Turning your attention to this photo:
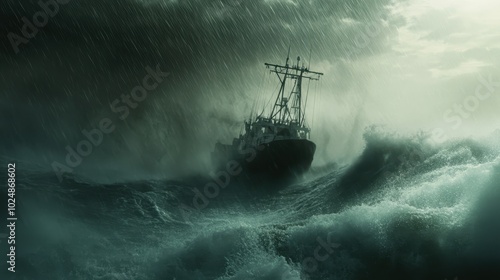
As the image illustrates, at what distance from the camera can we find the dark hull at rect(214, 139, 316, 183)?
46719mm

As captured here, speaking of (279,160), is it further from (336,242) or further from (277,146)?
(336,242)

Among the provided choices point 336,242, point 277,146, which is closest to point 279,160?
point 277,146

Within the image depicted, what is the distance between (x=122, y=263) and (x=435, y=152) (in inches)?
657

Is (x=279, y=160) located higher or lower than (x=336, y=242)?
higher

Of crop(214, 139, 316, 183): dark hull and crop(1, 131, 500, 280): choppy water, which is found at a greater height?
crop(214, 139, 316, 183): dark hull

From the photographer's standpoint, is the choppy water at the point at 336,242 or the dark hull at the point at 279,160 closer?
the choppy water at the point at 336,242

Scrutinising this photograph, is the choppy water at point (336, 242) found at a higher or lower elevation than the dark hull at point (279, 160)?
lower

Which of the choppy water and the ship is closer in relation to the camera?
the choppy water

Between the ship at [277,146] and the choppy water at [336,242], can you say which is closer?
the choppy water at [336,242]

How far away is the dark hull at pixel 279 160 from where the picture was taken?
46.7 m

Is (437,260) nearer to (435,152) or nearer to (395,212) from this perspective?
(395,212)

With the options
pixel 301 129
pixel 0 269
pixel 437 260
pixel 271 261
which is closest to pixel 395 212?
pixel 437 260

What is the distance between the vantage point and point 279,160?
4691cm

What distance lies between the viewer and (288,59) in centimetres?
5538
